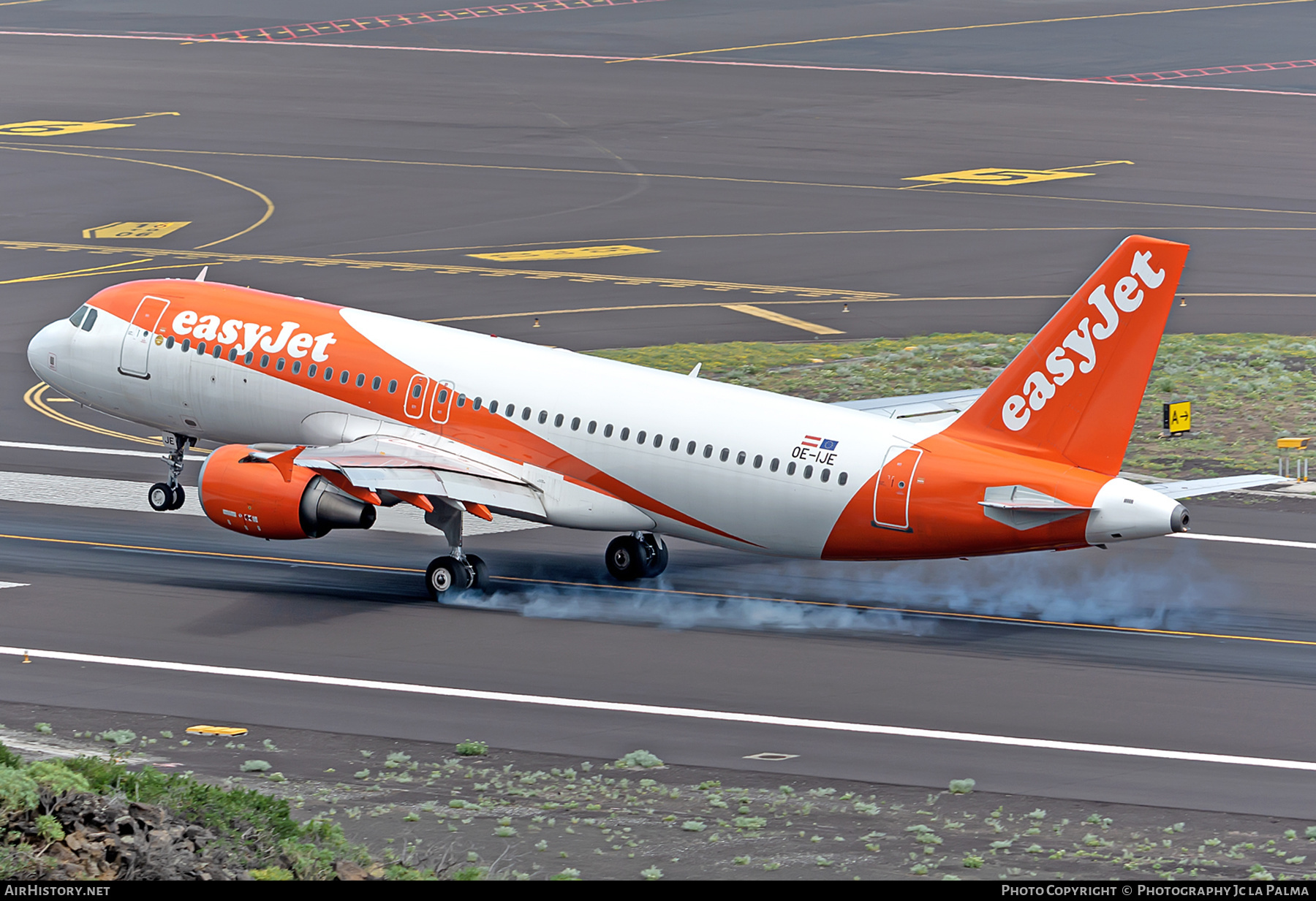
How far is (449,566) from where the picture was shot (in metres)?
41.2

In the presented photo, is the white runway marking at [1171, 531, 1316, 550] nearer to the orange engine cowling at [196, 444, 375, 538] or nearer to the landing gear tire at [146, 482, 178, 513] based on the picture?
the orange engine cowling at [196, 444, 375, 538]

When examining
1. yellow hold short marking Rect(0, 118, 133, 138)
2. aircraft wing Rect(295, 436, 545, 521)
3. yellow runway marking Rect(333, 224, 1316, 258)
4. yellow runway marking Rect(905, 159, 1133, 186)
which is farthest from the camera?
yellow hold short marking Rect(0, 118, 133, 138)

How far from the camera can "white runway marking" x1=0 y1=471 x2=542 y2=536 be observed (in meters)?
47.8

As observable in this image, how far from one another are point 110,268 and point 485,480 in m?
35.8

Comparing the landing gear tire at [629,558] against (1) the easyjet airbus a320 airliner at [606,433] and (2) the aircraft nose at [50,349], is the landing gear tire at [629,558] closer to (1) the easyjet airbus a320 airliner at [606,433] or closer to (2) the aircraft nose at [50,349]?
(1) the easyjet airbus a320 airliner at [606,433]

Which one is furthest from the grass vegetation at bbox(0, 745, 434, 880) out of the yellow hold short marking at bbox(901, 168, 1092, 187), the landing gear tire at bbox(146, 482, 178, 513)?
the yellow hold short marking at bbox(901, 168, 1092, 187)

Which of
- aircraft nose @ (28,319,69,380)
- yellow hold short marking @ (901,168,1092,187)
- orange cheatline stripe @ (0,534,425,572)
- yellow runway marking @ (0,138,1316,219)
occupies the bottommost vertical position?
orange cheatline stripe @ (0,534,425,572)

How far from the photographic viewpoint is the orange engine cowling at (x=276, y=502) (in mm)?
39594

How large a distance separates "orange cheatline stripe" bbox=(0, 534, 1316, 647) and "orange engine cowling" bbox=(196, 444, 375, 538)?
4.21 metres

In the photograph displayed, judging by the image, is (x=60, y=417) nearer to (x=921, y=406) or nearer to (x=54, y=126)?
(x=921, y=406)

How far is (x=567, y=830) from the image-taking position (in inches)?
1058

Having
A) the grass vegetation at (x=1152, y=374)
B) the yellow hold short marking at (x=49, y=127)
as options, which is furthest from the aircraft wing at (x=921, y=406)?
the yellow hold short marking at (x=49, y=127)

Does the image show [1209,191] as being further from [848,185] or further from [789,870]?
[789,870]
